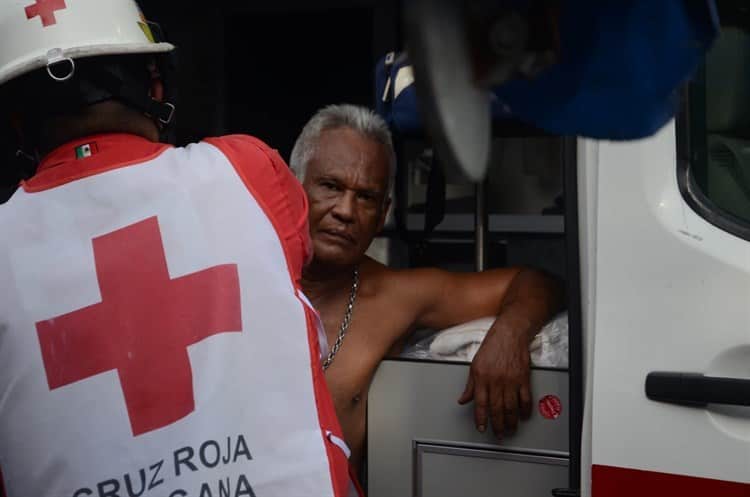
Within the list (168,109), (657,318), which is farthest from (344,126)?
(657,318)

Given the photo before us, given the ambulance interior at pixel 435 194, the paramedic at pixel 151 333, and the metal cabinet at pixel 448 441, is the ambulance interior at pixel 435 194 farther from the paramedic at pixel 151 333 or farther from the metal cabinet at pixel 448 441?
the paramedic at pixel 151 333

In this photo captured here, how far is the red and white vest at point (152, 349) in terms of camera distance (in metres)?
1.23

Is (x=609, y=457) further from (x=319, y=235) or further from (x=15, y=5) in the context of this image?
(x=15, y=5)

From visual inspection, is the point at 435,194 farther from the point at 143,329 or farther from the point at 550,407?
the point at 143,329

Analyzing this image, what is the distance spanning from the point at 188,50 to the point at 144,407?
3007 millimetres

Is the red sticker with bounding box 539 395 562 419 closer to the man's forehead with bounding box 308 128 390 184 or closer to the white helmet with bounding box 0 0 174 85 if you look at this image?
the man's forehead with bounding box 308 128 390 184

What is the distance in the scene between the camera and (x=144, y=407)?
1.24m

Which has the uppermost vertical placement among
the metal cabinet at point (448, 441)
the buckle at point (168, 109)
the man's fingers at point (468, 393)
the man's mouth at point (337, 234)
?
the buckle at point (168, 109)

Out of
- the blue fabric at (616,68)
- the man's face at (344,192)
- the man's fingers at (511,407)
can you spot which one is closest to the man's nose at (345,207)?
the man's face at (344,192)

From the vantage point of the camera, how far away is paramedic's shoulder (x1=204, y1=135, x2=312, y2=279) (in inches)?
53.8

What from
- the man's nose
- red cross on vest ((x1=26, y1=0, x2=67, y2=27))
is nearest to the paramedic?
red cross on vest ((x1=26, y1=0, x2=67, y2=27))

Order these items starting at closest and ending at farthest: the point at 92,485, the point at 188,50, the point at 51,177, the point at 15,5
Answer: the point at 92,485
the point at 51,177
the point at 15,5
the point at 188,50

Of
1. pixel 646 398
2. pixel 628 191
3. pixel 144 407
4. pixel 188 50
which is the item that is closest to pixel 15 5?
pixel 144 407

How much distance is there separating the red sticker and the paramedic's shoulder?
0.61 m
